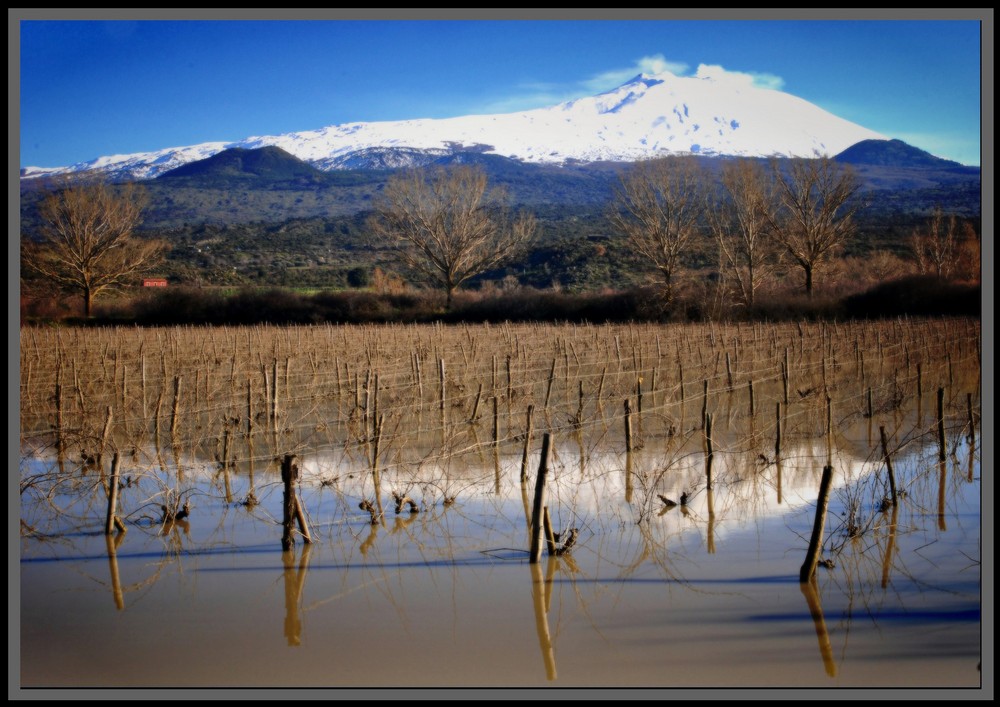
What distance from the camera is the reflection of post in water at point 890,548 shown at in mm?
6446

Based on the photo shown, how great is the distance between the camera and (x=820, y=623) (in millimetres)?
5668

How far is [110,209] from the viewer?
1571 inches

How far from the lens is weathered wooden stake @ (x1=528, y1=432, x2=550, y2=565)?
20.7ft

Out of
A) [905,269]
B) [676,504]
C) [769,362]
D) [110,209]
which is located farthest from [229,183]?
[676,504]

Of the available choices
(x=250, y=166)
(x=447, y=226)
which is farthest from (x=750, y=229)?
(x=250, y=166)

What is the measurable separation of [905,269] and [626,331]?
18215mm

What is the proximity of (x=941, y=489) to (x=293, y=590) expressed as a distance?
6.25 meters

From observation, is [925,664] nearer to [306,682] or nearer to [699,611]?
[699,611]

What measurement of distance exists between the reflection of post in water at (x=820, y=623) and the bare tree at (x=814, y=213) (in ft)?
100

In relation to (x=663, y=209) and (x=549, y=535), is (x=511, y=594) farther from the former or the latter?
(x=663, y=209)

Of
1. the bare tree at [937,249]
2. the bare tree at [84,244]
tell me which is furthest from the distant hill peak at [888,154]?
the bare tree at [84,244]

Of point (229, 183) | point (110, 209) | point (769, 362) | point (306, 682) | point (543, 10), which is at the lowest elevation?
point (306, 682)

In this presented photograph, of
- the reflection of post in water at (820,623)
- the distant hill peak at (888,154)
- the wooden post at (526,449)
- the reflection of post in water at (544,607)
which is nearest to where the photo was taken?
the reflection of post in water at (820,623)

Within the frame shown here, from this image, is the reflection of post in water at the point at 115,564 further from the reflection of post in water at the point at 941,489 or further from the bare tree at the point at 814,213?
the bare tree at the point at 814,213
